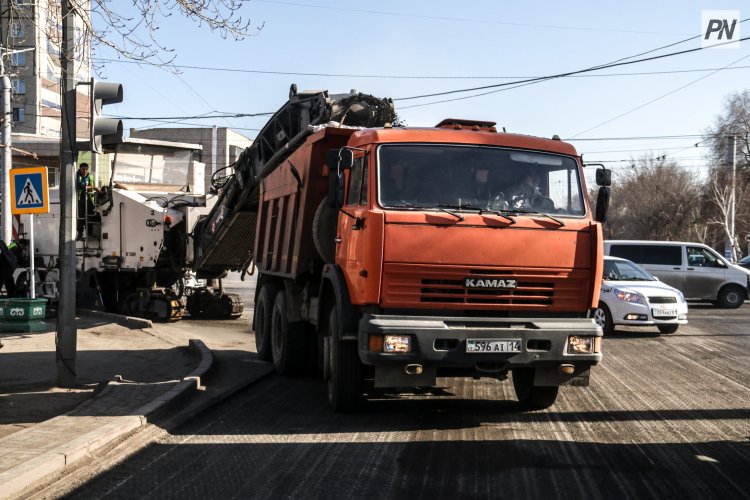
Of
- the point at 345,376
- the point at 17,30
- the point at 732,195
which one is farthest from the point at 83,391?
the point at 732,195

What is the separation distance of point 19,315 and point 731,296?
20.6 meters

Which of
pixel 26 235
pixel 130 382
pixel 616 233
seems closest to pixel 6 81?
pixel 26 235

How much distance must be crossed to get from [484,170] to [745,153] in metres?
64.5

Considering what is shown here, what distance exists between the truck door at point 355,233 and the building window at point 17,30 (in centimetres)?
466

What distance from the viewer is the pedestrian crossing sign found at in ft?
45.1

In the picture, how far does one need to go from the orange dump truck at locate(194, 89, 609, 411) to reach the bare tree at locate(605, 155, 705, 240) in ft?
182

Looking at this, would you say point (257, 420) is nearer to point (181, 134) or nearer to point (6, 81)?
point (6, 81)

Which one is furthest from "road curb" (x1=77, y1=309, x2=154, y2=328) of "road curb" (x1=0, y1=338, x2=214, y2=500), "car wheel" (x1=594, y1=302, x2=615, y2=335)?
"car wheel" (x1=594, y1=302, x2=615, y2=335)

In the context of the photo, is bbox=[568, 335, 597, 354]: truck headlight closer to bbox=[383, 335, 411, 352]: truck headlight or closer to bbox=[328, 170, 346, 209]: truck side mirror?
bbox=[383, 335, 411, 352]: truck headlight

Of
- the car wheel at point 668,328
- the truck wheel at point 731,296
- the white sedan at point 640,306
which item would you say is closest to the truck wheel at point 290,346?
the white sedan at point 640,306

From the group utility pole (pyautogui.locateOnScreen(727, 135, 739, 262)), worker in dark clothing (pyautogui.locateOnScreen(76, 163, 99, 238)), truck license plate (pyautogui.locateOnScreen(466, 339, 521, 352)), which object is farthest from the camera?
utility pole (pyautogui.locateOnScreen(727, 135, 739, 262))

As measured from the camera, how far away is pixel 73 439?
684 centimetres

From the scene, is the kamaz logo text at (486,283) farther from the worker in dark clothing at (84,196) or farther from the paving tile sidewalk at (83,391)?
the worker in dark clothing at (84,196)

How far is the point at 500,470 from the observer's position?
20.6 ft
